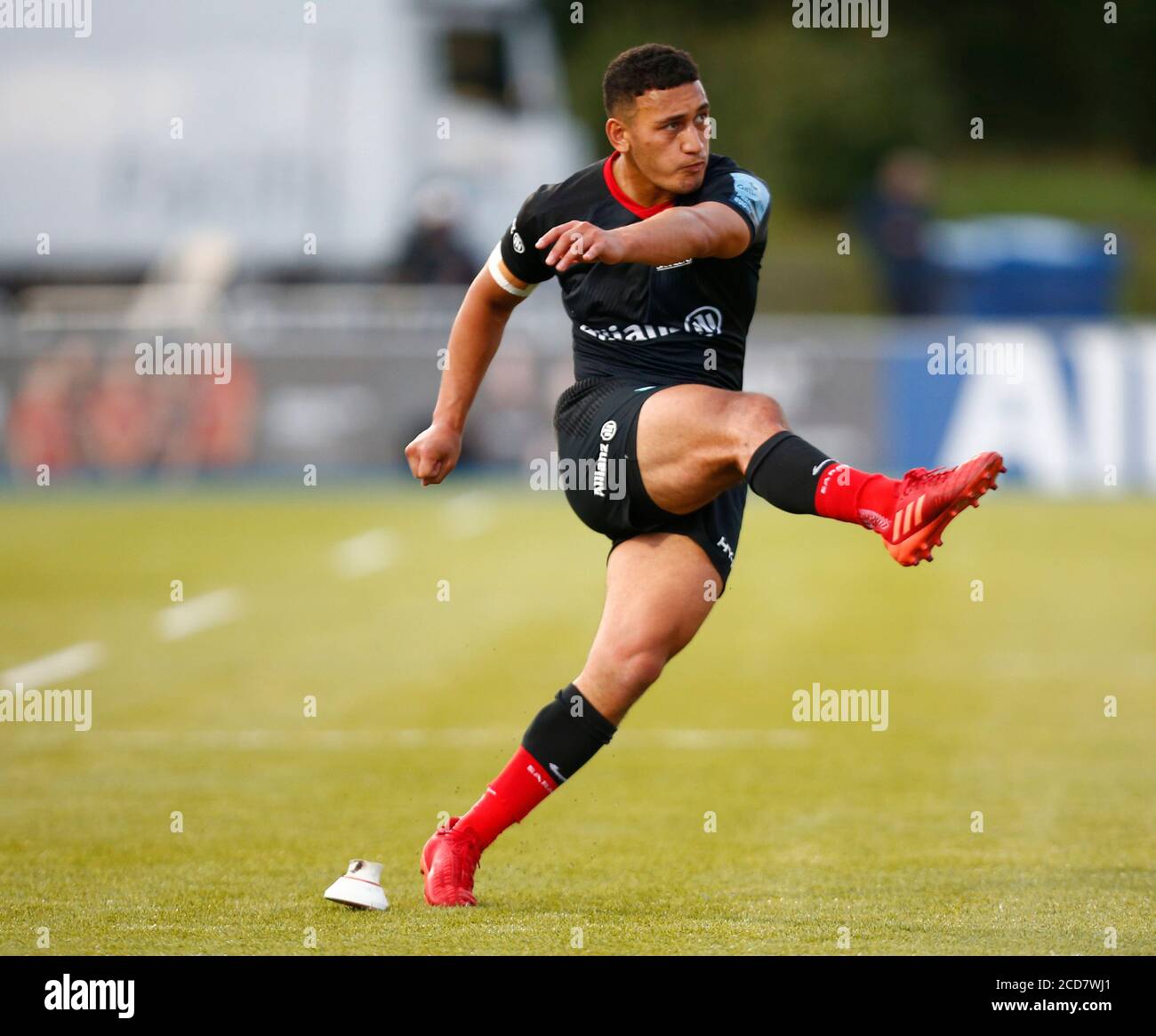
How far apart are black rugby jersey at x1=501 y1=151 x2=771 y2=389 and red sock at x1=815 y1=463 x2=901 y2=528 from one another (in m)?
0.82

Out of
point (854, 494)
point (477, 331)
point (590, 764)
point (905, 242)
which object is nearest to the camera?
point (854, 494)

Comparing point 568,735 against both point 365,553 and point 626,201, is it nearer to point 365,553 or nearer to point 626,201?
point 626,201

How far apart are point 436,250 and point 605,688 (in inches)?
731

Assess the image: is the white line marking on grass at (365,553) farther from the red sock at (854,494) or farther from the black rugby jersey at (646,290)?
the red sock at (854,494)

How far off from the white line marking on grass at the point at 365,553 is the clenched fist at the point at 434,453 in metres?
9.01

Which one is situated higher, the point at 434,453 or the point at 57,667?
the point at 434,453

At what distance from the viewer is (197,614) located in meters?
13.0

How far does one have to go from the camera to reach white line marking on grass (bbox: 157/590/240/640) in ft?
40.3

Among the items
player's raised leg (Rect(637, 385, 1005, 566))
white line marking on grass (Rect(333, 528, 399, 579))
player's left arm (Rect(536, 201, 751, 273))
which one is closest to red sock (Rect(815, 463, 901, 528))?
player's raised leg (Rect(637, 385, 1005, 566))

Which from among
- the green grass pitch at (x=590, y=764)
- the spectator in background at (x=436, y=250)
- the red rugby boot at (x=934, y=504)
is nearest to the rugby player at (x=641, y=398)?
the green grass pitch at (x=590, y=764)

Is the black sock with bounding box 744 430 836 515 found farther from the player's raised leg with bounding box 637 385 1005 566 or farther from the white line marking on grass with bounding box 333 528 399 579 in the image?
the white line marking on grass with bounding box 333 528 399 579

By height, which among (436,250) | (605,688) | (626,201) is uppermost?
(436,250)

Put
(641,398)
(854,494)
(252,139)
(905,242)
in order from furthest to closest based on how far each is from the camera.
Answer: (252,139) → (905,242) → (641,398) → (854,494)

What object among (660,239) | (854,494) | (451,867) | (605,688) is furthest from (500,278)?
(451,867)
